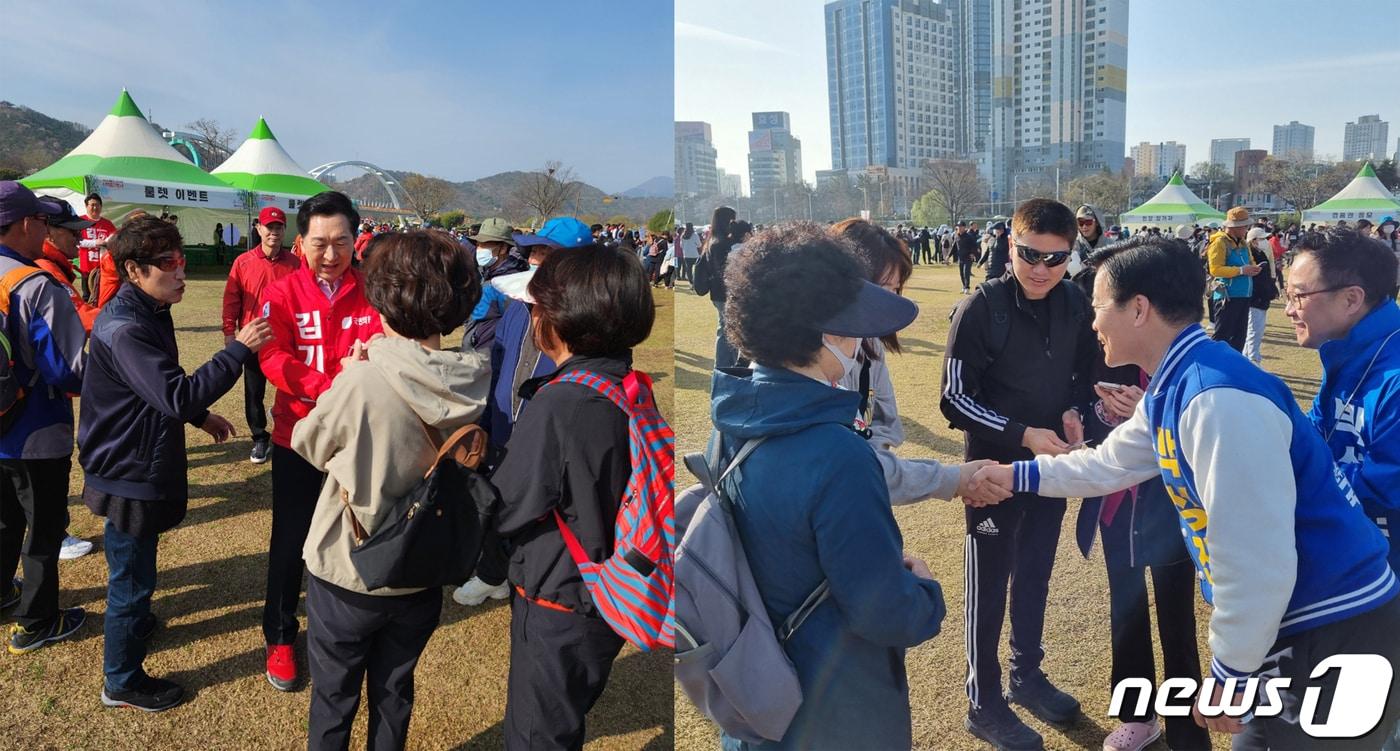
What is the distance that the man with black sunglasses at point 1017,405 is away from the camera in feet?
6.51

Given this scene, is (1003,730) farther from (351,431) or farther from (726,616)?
(351,431)

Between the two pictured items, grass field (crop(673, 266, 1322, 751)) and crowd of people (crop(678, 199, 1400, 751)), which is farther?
grass field (crop(673, 266, 1322, 751))

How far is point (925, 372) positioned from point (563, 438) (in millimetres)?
3130

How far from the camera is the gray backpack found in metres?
1.27

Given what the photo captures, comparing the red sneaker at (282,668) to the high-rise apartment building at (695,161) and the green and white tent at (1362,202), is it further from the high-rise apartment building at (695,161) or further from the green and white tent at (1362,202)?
the green and white tent at (1362,202)

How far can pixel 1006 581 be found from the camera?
7.23 ft

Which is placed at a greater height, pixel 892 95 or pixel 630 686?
pixel 892 95

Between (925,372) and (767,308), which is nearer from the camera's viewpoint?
(767,308)

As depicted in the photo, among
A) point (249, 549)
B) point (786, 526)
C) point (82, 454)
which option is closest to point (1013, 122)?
point (786, 526)

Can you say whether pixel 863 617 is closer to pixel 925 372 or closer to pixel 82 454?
pixel 82 454

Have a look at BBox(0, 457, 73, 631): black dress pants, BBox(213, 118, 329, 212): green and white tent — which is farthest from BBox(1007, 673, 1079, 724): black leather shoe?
BBox(213, 118, 329, 212): green and white tent

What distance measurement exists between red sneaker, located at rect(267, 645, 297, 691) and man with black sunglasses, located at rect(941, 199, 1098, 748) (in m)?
2.21

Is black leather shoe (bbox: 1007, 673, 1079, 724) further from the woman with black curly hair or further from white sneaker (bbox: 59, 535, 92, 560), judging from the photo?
white sneaker (bbox: 59, 535, 92, 560)

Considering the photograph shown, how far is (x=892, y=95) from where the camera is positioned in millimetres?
1773
